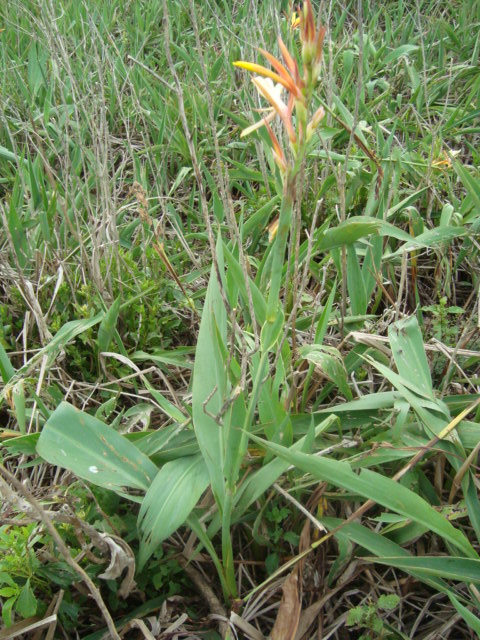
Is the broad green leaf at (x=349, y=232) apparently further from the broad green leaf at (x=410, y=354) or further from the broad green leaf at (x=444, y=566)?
the broad green leaf at (x=444, y=566)

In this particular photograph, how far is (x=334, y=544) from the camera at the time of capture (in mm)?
1025

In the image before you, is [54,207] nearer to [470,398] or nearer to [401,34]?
[470,398]

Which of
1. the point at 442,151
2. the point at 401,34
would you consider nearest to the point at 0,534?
the point at 442,151

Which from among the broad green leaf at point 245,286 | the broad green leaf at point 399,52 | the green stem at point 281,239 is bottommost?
the broad green leaf at point 245,286

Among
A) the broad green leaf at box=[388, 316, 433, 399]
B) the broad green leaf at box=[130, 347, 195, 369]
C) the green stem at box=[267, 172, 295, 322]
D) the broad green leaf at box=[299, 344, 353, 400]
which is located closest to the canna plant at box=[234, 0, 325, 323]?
the green stem at box=[267, 172, 295, 322]

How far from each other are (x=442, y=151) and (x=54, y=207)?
1.21 meters

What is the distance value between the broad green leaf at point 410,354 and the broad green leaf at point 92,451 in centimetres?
50

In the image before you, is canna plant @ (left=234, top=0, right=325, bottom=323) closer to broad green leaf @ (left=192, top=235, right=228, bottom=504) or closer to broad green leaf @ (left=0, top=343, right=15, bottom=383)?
broad green leaf @ (left=192, top=235, right=228, bottom=504)

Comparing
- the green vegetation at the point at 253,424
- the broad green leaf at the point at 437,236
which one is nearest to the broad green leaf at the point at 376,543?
the green vegetation at the point at 253,424

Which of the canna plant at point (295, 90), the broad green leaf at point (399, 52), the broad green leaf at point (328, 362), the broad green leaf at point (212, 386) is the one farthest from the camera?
the broad green leaf at point (399, 52)

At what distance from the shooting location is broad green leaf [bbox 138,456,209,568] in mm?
869

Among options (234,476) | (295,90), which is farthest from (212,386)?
(295,90)

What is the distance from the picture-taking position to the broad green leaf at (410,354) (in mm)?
1062

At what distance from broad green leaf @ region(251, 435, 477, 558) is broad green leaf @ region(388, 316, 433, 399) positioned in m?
0.26
